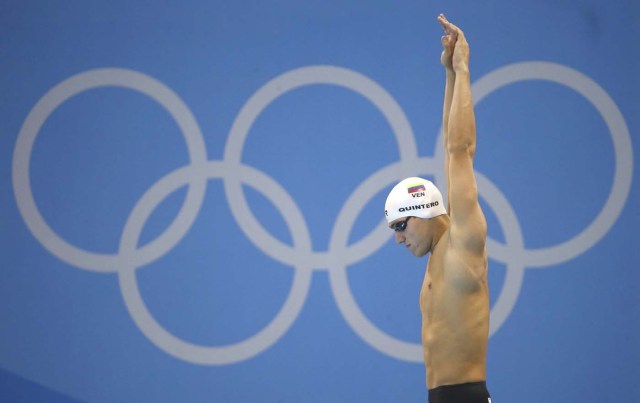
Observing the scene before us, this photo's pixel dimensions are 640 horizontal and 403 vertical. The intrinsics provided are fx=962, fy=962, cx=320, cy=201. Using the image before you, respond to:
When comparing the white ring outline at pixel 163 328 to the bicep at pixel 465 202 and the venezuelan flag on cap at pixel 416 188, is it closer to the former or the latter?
the venezuelan flag on cap at pixel 416 188

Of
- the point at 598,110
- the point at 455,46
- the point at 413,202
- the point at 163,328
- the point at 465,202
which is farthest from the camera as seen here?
the point at 598,110

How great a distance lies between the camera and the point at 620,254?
764 cm

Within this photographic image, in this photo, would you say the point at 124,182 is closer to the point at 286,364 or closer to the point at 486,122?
the point at 286,364

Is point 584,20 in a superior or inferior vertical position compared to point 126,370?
superior

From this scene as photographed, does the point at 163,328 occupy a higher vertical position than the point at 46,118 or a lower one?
lower

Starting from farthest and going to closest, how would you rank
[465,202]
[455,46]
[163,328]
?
[163,328] → [455,46] → [465,202]

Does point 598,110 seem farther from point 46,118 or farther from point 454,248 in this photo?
point 46,118

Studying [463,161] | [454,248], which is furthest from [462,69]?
[454,248]

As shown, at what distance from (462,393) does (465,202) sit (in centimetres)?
100

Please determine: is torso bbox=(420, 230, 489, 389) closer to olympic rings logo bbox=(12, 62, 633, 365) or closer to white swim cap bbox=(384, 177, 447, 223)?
white swim cap bbox=(384, 177, 447, 223)

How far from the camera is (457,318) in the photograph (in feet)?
16.1

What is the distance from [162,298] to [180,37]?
2075mm

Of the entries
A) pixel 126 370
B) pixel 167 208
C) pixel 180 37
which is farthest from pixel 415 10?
pixel 126 370

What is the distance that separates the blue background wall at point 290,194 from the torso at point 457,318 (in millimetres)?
2539
